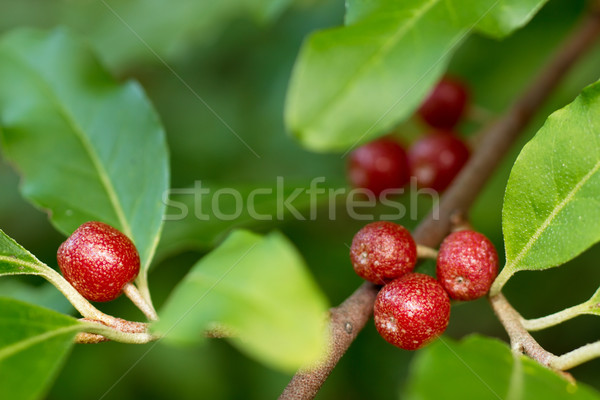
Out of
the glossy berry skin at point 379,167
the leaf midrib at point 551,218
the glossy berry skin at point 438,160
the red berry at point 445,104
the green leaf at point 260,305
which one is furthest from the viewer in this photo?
the red berry at point 445,104

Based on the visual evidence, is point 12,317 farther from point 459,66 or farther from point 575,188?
point 459,66

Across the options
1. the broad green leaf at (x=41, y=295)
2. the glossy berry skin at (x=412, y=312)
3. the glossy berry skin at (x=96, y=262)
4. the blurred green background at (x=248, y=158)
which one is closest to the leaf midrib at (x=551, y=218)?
the glossy berry skin at (x=412, y=312)

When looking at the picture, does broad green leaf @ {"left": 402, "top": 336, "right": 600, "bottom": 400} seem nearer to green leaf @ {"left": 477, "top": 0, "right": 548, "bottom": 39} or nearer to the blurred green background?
green leaf @ {"left": 477, "top": 0, "right": 548, "bottom": 39}

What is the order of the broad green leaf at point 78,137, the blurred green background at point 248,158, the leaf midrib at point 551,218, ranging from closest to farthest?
the leaf midrib at point 551,218 < the broad green leaf at point 78,137 < the blurred green background at point 248,158

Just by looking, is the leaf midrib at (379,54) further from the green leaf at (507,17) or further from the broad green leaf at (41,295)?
the broad green leaf at (41,295)

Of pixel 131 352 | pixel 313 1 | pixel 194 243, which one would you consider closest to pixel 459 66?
pixel 313 1

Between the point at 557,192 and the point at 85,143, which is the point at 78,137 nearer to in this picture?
the point at 85,143
